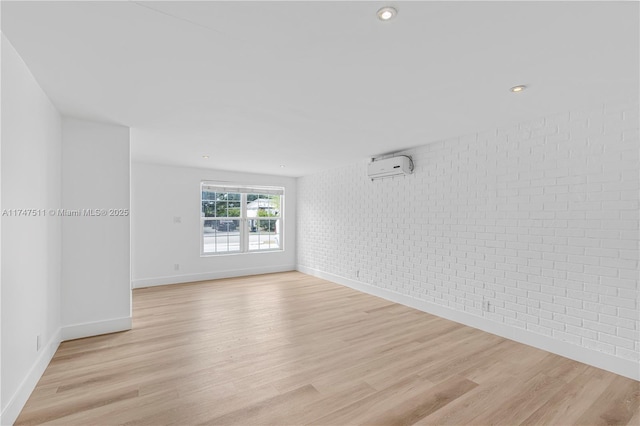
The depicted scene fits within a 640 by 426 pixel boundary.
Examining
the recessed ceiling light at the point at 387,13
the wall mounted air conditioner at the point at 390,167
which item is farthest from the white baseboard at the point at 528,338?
the recessed ceiling light at the point at 387,13

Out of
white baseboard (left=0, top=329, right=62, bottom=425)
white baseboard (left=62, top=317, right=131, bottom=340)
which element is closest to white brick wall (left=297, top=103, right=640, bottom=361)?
white baseboard (left=62, top=317, right=131, bottom=340)

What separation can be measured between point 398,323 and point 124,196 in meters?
3.59

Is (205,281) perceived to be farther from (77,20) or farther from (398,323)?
(77,20)

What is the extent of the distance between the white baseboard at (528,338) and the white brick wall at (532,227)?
0.06 m

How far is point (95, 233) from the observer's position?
10.3 feet

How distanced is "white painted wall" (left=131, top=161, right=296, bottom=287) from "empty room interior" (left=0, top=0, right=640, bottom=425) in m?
1.24

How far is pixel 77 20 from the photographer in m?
1.51

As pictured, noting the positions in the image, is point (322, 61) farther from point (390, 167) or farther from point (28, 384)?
point (28, 384)

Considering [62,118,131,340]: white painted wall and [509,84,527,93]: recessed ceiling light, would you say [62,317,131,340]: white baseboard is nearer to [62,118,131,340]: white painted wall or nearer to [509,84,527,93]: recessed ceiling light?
[62,118,131,340]: white painted wall

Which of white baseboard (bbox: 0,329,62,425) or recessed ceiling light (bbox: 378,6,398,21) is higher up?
recessed ceiling light (bbox: 378,6,398,21)

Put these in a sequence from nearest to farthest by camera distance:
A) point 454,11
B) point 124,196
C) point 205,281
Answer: point 454,11 < point 124,196 < point 205,281

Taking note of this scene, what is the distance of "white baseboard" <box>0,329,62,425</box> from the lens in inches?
69.3

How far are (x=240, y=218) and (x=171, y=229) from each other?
1420 millimetres

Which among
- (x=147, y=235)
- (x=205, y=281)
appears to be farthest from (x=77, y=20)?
(x=205, y=281)
